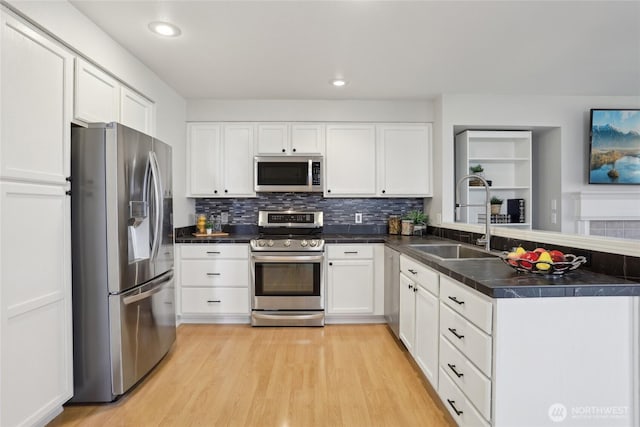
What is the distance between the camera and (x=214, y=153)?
3.75 meters

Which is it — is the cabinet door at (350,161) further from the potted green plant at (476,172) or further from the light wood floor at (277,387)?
the light wood floor at (277,387)

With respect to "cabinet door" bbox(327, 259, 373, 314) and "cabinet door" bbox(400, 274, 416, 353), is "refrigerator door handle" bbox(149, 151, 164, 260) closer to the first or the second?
"cabinet door" bbox(327, 259, 373, 314)

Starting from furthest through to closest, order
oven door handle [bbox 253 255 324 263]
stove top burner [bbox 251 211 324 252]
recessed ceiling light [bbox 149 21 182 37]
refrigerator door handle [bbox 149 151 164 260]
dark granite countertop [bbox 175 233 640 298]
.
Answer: stove top burner [bbox 251 211 324 252], oven door handle [bbox 253 255 324 263], refrigerator door handle [bbox 149 151 164 260], recessed ceiling light [bbox 149 21 182 37], dark granite countertop [bbox 175 233 640 298]

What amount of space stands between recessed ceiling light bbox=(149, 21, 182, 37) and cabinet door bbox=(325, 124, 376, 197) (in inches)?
72.5

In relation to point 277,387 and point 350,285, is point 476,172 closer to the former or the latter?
point 350,285

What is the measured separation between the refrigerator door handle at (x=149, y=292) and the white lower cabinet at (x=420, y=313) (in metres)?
1.83

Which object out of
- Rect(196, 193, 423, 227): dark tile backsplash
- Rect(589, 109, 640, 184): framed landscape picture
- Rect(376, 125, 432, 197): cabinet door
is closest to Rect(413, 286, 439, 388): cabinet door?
Rect(376, 125, 432, 197): cabinet door

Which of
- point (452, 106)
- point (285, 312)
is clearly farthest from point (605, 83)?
point (285, 312)

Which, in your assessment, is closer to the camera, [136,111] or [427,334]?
[427,334]

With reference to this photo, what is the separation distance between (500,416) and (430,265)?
87 centimetres

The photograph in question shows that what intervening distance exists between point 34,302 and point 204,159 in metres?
2.31

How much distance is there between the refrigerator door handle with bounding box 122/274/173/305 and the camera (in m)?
2.10

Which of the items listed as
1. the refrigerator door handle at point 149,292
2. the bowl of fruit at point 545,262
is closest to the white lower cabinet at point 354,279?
the refrigerator door handle at point 149,292

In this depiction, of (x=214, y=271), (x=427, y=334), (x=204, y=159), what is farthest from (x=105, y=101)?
(x=427, y=334)
